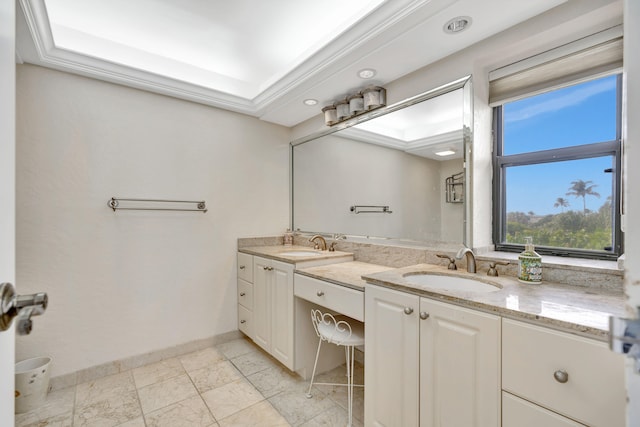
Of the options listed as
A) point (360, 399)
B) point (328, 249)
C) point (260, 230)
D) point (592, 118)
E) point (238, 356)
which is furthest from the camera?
point (260, 230)

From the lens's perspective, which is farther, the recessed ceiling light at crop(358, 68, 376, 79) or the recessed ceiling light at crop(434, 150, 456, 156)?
the recessed ceiling light at crop(358, 68, 376, 79)

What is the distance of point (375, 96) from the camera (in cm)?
206

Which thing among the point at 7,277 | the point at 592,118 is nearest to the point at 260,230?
the point at 7,277

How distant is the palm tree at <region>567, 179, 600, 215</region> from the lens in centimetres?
144

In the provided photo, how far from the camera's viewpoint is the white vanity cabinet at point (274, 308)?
Result: 2045mm

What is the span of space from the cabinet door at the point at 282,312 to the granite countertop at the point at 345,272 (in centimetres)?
16

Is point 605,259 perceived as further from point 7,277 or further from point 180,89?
point 180,89

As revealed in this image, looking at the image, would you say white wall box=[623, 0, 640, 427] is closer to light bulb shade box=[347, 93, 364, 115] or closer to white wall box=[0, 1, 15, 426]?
white wall box=[0, 1, 15, 426]

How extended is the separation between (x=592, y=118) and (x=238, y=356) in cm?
278

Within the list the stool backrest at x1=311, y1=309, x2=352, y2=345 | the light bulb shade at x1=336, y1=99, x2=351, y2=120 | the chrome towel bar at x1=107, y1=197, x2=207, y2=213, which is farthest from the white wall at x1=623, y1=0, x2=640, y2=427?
the chrome towel bar at x1=107, y1=197, x2=207, y2=213

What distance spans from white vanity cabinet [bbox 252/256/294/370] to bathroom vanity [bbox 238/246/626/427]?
299mm

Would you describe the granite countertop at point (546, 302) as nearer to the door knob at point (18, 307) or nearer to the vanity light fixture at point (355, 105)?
the door knob at point (18, 307)

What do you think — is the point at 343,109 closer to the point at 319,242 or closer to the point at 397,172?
the point at 397,172

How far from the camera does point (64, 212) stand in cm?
196
